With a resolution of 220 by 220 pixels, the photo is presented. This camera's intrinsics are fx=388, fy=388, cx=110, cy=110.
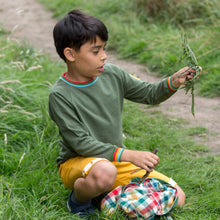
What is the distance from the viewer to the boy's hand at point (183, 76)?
222 centimetres

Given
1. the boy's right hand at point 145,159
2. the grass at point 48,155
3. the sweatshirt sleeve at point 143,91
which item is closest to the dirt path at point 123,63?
the grass at point 48,155

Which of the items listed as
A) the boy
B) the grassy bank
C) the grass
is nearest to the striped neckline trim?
the boy

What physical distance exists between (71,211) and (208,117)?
6.30 ft

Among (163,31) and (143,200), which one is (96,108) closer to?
(143,200)

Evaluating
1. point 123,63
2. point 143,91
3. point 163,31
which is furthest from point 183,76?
point 163,31

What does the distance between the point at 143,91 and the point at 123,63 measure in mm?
2744

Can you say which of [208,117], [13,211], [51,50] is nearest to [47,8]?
[51,50]

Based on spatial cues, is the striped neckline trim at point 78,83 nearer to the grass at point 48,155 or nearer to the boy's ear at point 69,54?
the boy's ear at point 69,54

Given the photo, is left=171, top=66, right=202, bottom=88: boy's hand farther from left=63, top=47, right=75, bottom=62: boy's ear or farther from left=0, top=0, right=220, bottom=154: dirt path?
left=0, top=0, right=220, bottom=154: dirt path

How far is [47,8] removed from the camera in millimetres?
8312

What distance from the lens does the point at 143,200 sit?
6.97 feet

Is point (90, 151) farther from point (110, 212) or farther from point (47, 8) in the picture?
point (47, 8)

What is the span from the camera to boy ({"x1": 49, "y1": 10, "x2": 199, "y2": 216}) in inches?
83.2

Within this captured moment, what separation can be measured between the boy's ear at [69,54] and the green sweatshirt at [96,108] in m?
0.13
